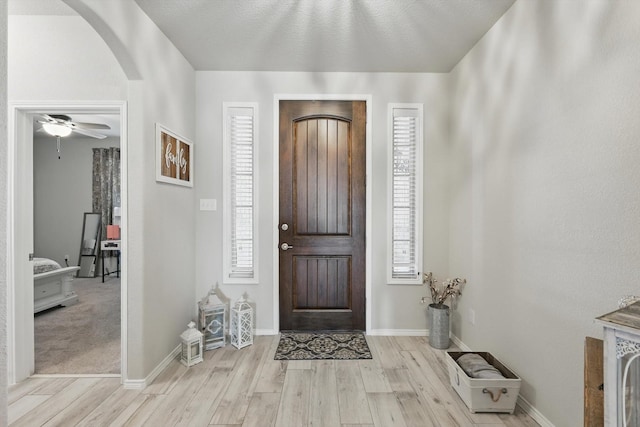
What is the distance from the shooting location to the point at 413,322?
316 centimetres

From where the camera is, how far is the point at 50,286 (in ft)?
12.9

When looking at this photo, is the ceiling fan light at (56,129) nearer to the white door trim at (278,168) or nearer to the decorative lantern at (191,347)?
the white door trim at (278,168)

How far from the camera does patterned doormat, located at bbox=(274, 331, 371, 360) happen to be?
2682 millimetres

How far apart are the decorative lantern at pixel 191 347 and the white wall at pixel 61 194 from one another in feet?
15.5

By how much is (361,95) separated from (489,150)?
4.42ft

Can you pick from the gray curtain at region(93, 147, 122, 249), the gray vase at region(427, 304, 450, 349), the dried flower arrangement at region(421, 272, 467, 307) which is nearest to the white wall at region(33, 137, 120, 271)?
the gray curtain at region(93, 147, 122, 249)

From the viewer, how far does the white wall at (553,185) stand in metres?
1.39

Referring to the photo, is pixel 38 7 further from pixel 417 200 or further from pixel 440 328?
pixel 440 328

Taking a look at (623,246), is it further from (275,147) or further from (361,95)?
(275,147)

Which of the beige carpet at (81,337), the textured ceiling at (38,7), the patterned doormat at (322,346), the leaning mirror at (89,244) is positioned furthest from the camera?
the leaning mirror at (89,244)

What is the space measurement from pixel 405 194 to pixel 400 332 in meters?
1.39

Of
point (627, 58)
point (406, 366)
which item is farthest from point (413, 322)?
point (627, 58)

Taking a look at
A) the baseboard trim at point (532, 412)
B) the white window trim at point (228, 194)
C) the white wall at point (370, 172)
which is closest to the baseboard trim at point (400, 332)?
the white wall at point (370, 172)

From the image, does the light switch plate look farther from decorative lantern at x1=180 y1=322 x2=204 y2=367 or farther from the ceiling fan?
the ceiling fan
